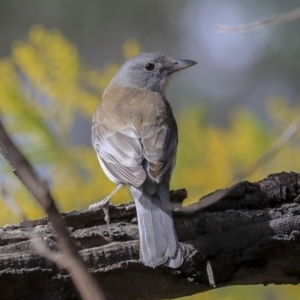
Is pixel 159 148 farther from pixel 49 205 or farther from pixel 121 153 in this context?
pixel 49 205

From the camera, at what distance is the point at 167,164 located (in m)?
3.85

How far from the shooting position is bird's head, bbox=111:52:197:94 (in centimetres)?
567

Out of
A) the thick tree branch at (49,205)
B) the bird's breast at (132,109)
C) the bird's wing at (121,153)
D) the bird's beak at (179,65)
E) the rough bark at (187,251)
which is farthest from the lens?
the bird's beak at (179,65)

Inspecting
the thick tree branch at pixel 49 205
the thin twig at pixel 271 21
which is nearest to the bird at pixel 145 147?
the thin twig at pixel 271 21

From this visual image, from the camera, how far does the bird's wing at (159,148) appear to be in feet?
12.5

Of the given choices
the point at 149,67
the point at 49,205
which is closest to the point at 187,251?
the point at 49,205

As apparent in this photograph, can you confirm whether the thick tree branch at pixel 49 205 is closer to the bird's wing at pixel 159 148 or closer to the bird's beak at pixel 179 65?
the bird's wing at pixel 159 148

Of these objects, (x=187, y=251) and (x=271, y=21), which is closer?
(x=271, y=21)

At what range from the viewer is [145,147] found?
4043mm

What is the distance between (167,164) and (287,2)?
7185 millimetres

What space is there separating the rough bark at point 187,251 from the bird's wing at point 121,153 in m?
0.39

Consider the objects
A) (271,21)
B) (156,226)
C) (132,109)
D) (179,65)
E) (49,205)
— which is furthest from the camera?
(179,65)

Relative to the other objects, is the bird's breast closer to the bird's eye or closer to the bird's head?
the bird's head

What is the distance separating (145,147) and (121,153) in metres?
0.13
